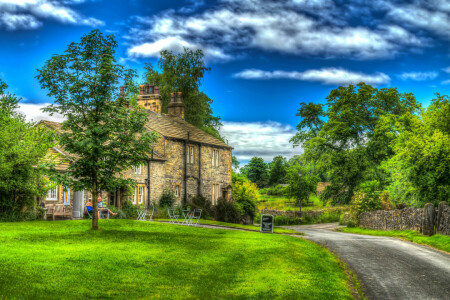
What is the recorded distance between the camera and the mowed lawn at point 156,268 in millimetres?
10602

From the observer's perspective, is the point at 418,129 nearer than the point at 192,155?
Yes

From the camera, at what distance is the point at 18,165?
26.9 m

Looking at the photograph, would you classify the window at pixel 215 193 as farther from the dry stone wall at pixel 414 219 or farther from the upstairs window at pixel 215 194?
the dry stone wall at pixel 414 219

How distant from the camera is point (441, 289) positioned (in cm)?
1205

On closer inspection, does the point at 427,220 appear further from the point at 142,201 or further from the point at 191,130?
the point at 191,130

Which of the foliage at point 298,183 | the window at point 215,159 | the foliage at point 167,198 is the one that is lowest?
the foliage at point 167,198

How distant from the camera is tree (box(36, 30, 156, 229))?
67.2 ft

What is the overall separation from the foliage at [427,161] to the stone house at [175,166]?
62.5 ft

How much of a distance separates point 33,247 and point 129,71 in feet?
30.0

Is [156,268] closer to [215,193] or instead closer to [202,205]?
[202,205]

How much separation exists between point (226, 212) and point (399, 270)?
31.5 metres

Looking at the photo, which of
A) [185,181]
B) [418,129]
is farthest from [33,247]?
[185,181]

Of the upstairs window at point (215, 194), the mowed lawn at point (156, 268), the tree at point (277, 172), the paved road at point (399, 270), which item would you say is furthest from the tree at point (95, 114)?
the tree at point (277, 172)

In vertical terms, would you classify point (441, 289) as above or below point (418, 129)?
below
